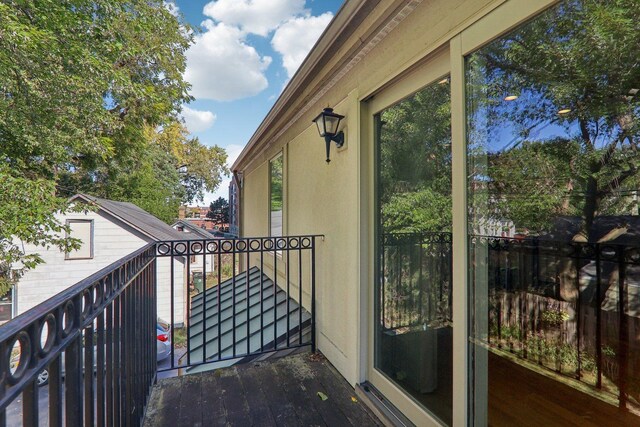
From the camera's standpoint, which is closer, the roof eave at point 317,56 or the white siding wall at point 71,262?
the roof eave at point 317,56

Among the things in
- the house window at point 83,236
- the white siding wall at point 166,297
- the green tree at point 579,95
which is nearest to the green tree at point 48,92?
the house window at point 83,236

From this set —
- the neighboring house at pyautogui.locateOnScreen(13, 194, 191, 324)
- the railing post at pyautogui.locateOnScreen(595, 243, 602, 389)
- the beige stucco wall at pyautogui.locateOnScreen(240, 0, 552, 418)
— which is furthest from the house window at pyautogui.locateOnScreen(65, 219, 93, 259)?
the railing post at pyautogui.locateOnScreen(595, 243, 602, 389)

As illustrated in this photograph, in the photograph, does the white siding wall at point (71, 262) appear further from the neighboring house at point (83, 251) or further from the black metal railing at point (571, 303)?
the black metal railing at point (571, 303)

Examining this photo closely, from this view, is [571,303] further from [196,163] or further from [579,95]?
[196,163]

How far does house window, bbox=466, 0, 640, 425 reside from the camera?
1.15 m

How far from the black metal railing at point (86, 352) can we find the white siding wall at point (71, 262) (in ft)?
31.4

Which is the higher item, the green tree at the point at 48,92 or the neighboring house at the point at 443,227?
the green tree at the point at 48,92

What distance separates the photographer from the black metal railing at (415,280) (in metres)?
1.76

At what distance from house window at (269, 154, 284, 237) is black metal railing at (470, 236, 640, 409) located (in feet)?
12.1

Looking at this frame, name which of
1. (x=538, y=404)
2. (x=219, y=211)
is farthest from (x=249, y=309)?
(x=219, y=211)

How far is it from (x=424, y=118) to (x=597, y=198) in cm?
97

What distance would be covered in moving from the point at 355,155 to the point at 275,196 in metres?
2.97

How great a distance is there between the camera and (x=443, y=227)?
5.77 feet

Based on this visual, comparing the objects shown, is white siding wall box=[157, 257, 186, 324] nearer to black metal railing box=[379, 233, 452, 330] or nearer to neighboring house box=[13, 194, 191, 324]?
neighboring house box=[13, 194, 191, 324]
